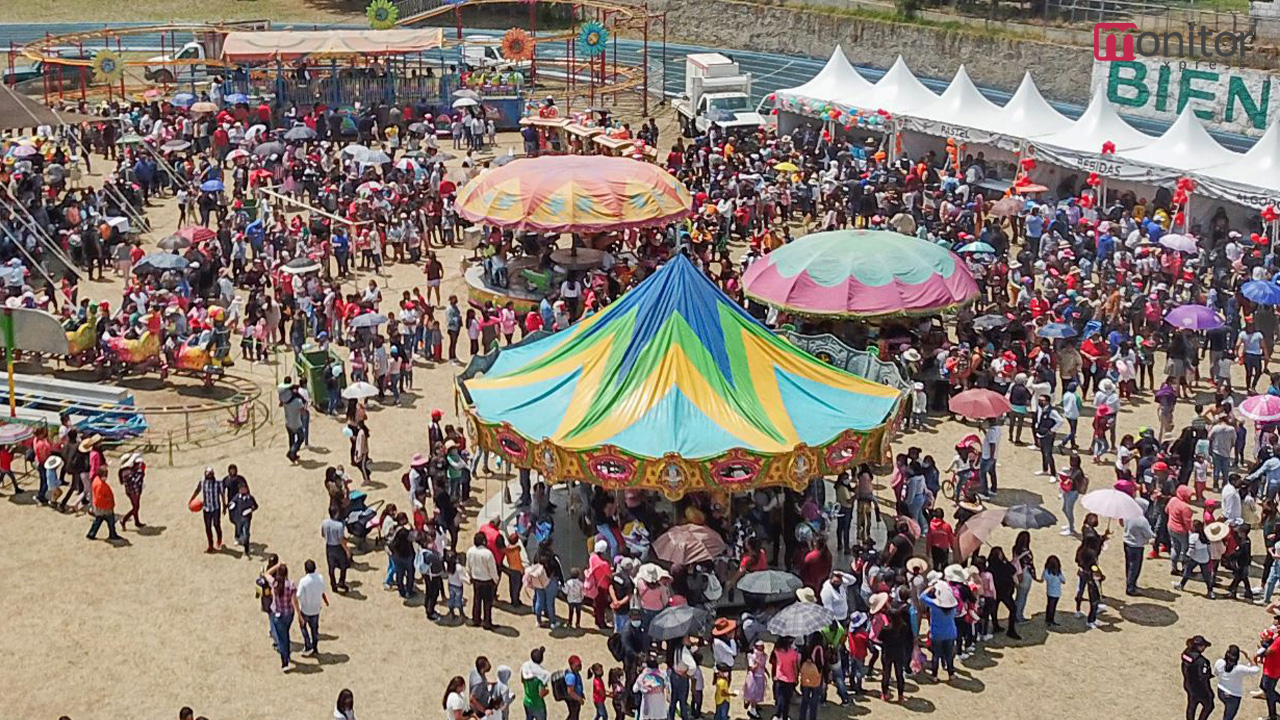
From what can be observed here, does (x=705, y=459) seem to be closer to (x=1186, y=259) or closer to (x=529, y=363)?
(x=529, y=363)

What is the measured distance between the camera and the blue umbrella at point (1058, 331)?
1047 inches

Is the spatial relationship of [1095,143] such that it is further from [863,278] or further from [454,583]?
[454,583]

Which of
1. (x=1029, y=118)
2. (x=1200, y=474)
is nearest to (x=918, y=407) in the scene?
(x=1200, y=474)

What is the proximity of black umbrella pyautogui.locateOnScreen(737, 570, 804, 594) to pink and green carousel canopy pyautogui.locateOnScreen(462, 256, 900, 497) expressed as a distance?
1332 millimetres

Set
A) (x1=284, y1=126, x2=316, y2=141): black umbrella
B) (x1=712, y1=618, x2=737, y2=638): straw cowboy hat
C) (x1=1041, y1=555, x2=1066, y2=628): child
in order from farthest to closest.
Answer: (x1=284, y1=126, x2=316, y2=141): black umbrella, (x1=1041, y1=555, x2=1066, y2=628): child, (x1=712, y1=618, x2=737, y2=638): straw cowboy hat

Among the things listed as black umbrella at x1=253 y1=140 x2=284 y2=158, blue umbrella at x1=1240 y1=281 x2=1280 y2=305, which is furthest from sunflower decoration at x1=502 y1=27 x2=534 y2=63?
blue umbrella at x1=1240 y1=281 x2=1280 y2=305

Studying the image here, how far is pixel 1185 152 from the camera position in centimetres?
3519

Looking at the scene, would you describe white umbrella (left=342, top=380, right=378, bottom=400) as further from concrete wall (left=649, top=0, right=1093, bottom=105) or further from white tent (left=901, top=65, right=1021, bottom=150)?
concrete wall (left=649, top=0, right=1093, bottom=105)

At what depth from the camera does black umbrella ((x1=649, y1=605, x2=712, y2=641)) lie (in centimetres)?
1723

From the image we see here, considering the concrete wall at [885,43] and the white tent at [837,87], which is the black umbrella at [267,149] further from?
the concrete wall at [885,43]

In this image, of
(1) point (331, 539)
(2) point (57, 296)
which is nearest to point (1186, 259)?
(1) point (331, 539)

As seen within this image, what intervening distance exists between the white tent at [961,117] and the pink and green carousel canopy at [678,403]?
1967 centimetres

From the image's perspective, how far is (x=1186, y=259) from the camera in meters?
32.4

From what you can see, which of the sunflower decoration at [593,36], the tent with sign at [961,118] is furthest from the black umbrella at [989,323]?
the sunflower decoration at [593,36]
